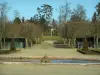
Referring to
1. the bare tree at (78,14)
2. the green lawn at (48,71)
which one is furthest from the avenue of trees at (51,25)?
the green lawn at (48,71)

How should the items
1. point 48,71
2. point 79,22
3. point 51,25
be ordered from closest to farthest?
point 48,71 < point 79,22 < point 51,25

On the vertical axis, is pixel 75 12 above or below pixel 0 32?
above

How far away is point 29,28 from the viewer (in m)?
80.8

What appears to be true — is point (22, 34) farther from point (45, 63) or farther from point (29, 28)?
point (45, 63)

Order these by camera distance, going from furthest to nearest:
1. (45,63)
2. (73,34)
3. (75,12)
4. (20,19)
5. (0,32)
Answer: (20,19) < (75,12) < (73,34) < (0,32) < (45,63)

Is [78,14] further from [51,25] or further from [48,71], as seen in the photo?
[48,71]

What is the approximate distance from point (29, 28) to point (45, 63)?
56.9 meters

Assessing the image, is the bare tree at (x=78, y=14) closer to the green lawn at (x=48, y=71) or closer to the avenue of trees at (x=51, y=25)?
the avenue of trees at (x=51, y=25)

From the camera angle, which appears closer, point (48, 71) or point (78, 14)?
point (48, 71)

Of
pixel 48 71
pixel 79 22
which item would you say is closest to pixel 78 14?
pixel 79 22

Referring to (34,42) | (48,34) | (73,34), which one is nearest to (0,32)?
(73,34)

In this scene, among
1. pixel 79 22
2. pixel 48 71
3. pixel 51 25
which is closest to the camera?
pixel 48 71

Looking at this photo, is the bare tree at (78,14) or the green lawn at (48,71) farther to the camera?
the bare tree at (78,14)

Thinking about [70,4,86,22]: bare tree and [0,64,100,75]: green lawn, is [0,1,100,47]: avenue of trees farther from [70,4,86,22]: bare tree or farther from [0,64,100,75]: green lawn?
[0,64,100,75]: green lawn
